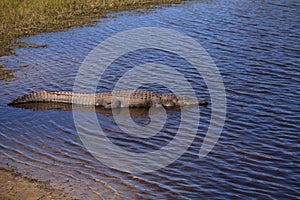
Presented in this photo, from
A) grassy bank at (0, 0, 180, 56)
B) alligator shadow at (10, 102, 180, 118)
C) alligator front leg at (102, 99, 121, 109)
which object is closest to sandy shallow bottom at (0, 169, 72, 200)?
alligator shadow at (10, 102, 180, 118)

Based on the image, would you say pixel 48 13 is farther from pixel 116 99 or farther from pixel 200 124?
pixel 200 124

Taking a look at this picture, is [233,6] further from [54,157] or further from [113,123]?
[54,157]

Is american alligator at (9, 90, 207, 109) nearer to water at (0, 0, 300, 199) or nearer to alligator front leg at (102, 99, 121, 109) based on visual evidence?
alligator front leg at (102, 99, 121, 109)

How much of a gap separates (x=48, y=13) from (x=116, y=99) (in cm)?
903

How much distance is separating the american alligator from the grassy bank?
477 cm

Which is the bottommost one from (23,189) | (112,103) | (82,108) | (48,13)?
(23,189)

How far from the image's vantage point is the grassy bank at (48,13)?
16.2m

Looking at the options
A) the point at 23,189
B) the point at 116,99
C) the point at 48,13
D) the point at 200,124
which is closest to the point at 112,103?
the point at 116,99

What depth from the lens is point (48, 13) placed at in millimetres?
18141

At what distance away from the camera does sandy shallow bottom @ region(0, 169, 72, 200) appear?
21.1 feet

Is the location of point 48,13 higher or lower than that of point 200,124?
higher

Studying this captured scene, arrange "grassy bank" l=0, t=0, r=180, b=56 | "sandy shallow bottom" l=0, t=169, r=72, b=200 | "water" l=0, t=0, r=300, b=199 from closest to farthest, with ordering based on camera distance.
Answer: "sandy shallow bottom" l=0, t=169, r=72, b=200 < "water" l=0, t=0, r=300, b=199 < "grassy bank" l=0, t=0, r=180, b=56

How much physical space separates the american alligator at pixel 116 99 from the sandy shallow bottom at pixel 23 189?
348cm

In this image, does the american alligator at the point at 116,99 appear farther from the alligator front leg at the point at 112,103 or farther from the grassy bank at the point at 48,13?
the grassy bank at the point at 48,13
